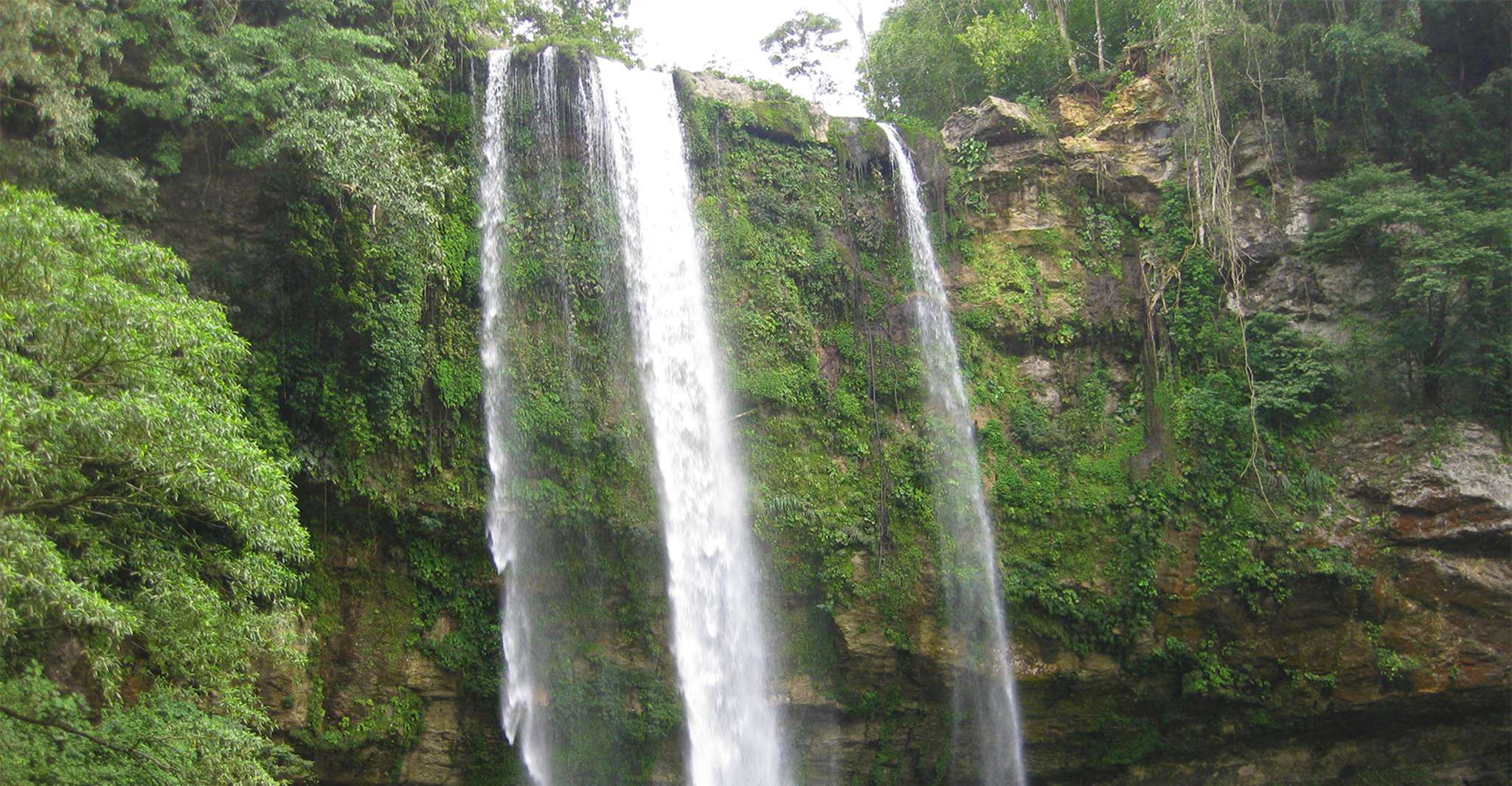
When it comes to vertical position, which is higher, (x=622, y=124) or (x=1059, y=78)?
(x=1059, y=78)

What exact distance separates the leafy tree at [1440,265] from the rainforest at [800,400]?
0.08 meters

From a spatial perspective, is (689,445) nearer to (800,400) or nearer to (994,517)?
(800,400)

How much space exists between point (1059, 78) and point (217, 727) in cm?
1729

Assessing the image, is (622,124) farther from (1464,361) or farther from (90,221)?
(1464,361)

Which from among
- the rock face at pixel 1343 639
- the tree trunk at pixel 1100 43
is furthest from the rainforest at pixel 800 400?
the tree trunk at pixel 1100 43

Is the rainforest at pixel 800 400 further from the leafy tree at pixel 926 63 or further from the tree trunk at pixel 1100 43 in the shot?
the leafy tree at pixel 926 63

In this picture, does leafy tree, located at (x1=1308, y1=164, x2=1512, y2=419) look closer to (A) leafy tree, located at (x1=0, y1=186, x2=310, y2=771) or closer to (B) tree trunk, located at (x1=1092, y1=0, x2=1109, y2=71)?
(B) tree trunk, located at (x1=1092, y1=0, x2=1109, y2=71)

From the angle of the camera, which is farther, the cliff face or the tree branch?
the cliff face

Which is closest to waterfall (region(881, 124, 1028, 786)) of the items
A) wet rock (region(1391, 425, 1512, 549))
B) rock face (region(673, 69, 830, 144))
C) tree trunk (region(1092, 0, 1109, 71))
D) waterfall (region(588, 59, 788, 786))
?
rock face (region(673, 69, 830, 144))

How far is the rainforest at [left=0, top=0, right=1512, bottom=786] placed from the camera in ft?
35.1

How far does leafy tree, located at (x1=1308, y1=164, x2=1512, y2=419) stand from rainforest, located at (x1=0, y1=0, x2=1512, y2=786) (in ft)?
0.25

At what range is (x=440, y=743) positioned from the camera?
1186 cm

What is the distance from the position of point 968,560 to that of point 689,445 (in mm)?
4355

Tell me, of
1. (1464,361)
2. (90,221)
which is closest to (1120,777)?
(1464,361)
